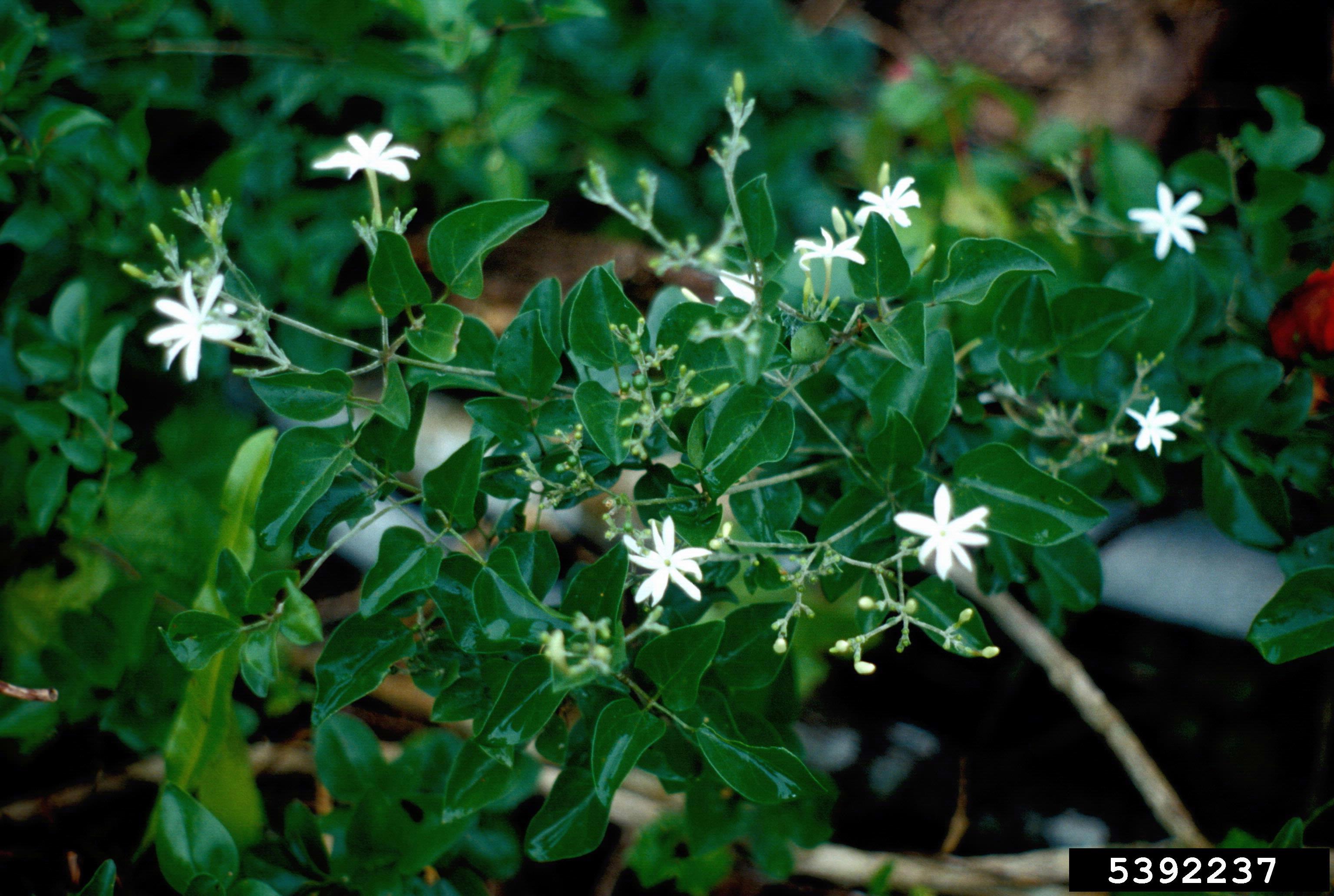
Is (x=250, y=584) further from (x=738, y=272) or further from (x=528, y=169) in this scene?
(x=528, y=169)

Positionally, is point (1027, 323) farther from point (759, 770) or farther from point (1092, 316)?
point (759, 770)

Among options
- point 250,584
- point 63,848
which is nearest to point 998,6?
point 250,584

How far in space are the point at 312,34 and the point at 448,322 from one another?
115 centimetres

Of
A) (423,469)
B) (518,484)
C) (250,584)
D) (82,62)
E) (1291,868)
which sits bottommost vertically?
(423,469)

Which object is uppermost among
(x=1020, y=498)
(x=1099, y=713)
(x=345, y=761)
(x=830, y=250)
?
(x=830, y=250)

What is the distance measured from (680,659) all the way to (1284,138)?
140cm

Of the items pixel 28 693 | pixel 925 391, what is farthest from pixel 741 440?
pixel 28 693

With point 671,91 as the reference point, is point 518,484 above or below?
below

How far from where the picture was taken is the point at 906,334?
0.82 metres

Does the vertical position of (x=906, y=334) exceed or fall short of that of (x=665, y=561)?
it exceeds it

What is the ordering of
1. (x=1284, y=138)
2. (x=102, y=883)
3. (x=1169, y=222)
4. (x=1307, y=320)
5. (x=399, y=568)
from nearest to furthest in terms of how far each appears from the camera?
(x=399, y=568) → (x=102, y=883) → (x=1307, y=320) → (x=1169, y=222) → (x=1284, y=138)

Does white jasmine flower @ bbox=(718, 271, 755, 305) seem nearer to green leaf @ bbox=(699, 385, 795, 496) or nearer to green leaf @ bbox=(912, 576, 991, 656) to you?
green leaf @ bbox=(699, 385, 795, 496)

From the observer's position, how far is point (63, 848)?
1391 mm

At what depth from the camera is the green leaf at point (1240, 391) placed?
111 cm
